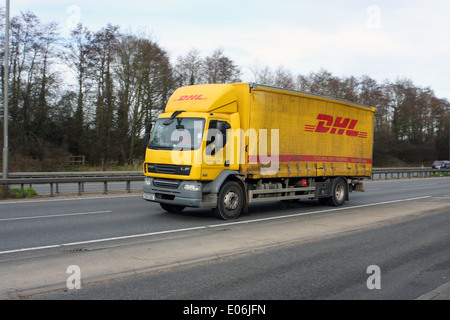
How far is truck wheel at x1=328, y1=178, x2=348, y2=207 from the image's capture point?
48.5ft

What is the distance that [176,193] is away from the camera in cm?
1082

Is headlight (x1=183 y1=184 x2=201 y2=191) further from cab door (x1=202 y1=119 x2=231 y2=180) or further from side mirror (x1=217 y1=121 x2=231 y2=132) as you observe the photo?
side mirror (x1=217 y1=121 x2=231 y2=132)

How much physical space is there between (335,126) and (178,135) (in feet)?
20.4

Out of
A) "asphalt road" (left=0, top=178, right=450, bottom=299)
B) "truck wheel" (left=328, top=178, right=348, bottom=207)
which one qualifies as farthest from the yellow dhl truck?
"truck wheel" (left=328, top=178, right=348, bottom=207)

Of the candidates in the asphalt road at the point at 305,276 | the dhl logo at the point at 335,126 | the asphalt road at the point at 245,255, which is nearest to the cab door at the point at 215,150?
the asphalt road at the point at 245,255

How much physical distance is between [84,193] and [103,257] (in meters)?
11.2

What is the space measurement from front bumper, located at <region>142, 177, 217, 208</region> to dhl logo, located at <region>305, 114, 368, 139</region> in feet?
15.1

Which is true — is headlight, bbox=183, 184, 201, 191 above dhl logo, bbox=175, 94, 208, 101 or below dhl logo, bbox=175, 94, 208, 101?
below

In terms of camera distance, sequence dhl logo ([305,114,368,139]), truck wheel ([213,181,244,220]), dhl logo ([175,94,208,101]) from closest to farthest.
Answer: truck wheel ([213,181,244,220]) → dhl logo ([175,94,208,101]) → dhl logo ([305,114,368,139])

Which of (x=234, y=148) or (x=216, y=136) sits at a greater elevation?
(x=216, y=136)

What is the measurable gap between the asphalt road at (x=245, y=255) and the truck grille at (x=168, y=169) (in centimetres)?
126

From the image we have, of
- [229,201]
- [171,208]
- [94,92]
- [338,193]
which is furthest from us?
[94,92]

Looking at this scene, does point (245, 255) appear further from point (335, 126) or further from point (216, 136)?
point (335, 126)

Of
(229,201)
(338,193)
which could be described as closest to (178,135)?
(229,201)
